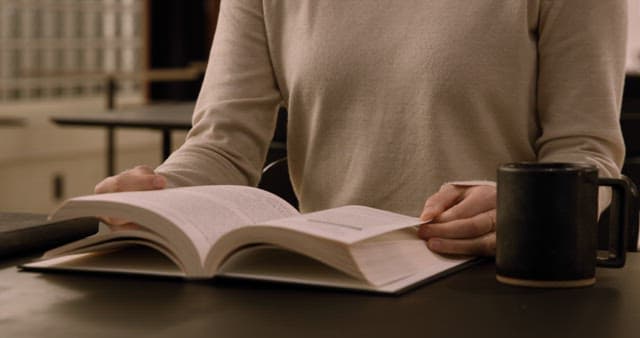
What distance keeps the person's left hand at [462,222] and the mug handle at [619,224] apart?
0.13 metres

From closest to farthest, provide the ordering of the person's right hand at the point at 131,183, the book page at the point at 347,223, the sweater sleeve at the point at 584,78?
the book page at the point at 347,223 < the person's right hand at the point at 131,183 < the sweater sleeve at the point at 584,78

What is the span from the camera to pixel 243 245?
3.46 ft

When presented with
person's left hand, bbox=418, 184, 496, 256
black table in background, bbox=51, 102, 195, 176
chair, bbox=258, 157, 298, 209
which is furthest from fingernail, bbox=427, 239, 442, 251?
black table in background, bbox=51, 102, 195, 176

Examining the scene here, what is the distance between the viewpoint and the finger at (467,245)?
1154 mm

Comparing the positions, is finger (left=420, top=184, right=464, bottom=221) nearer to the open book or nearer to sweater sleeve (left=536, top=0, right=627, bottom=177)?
the open book

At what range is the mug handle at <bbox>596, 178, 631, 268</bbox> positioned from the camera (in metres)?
1.06

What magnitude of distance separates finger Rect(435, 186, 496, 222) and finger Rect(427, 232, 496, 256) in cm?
3

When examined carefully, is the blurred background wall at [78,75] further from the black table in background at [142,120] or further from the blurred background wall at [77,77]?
the black table in background at [142,120]

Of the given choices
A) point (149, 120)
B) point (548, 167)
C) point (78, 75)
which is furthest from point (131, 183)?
point (78, 75)

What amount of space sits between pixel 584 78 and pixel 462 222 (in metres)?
0.39

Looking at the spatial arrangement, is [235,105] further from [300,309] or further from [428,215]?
[300,309]

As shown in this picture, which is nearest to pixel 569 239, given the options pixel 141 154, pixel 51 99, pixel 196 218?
pixel 196 218

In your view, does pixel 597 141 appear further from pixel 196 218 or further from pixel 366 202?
pixel 196 218

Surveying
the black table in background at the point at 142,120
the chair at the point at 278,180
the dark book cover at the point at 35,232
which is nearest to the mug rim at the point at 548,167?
the dark book cover at the point at 35,232
